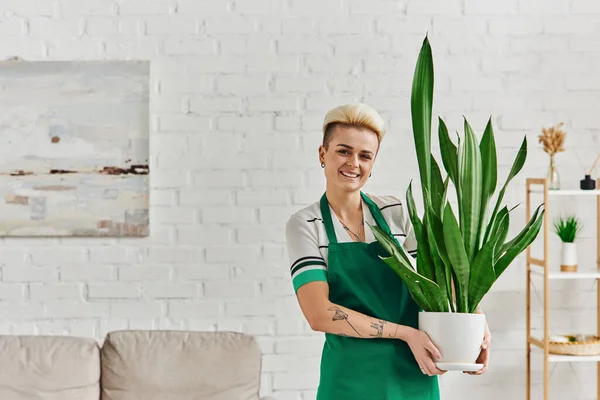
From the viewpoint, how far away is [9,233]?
11.0 ft

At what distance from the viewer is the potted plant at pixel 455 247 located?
1934 mm

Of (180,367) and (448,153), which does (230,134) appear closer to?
(180,367)

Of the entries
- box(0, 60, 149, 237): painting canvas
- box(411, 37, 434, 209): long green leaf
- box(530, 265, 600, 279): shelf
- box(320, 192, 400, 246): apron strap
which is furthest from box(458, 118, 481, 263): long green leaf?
box(0, 60, 149, 237): painting canvas

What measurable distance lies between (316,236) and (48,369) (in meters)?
1.23

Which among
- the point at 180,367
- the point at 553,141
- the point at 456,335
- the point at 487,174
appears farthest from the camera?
the point at 553,141

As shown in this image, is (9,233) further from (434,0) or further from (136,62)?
(434,0)

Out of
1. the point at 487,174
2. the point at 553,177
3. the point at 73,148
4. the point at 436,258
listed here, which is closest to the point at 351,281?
the point at 436,258

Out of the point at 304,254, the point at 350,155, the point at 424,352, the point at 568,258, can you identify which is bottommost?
the point at 424,352

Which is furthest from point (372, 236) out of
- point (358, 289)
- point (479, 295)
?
point (479, 295)

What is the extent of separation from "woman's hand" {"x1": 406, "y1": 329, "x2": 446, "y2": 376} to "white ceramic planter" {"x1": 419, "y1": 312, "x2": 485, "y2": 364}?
0.05ft

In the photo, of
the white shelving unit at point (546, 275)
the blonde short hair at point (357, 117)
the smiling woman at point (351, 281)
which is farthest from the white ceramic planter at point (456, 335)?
the white shelving unit at point (546, 275)

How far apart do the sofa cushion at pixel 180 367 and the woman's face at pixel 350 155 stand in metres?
0.94

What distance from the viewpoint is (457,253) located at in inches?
76.3

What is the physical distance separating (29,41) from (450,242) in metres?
2.28
